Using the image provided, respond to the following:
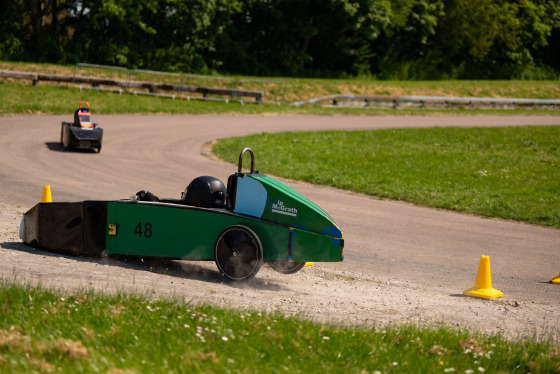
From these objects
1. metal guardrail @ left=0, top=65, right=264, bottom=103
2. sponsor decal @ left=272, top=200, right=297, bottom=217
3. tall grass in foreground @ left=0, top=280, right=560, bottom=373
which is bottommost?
tall grass in foreground @ left=0, top=280, right=560, bottom=373

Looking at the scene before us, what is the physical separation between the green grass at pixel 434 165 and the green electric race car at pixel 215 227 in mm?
7599

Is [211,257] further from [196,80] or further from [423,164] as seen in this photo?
[196,80]

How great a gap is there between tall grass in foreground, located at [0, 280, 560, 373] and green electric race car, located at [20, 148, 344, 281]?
167 centimetres

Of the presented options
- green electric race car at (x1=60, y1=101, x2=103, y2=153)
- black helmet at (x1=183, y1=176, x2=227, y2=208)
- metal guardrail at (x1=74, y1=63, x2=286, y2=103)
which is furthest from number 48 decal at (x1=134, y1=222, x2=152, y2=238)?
metal guardrail at (x1=74, y1=63, x2=286, y2=103)

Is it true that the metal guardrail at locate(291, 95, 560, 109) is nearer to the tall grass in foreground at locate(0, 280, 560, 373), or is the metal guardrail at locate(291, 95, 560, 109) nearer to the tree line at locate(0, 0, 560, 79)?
the tree line at locate(0, 0, 560, 79)

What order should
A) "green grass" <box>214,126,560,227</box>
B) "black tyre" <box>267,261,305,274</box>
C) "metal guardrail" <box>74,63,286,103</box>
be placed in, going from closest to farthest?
"black tyre" <box>267,261,305,274</box>
"green grass" <box>214,126,560,227</box>
"metal guardrail" <box>74,63,286,103</box>

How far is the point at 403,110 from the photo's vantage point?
39156mm

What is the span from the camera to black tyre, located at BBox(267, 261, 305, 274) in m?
8.90

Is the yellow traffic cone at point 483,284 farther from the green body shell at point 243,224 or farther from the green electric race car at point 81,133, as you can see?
the green electric race car at point 81,133

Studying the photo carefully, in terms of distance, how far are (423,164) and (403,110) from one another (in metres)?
19.5

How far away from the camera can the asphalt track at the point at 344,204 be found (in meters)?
9.94

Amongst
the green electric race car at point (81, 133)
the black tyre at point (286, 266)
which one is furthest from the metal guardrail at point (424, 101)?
the black tyre at point (286, 266)

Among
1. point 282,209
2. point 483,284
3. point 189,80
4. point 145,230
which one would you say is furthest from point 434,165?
point 189,80

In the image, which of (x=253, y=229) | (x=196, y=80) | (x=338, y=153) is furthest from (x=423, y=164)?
(x=196, y=80)
